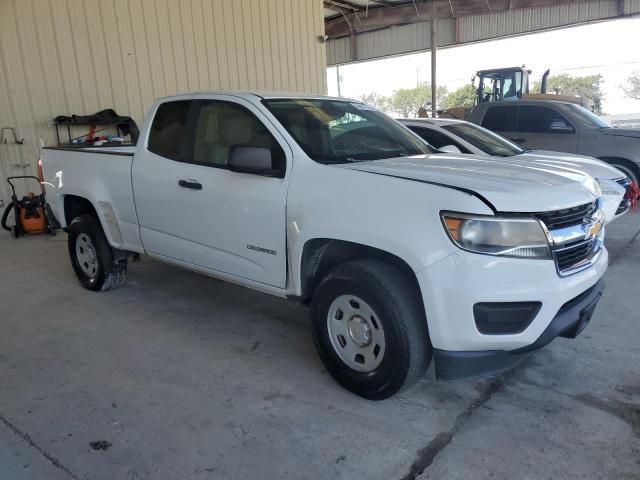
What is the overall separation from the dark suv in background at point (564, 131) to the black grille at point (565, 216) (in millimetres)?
6913

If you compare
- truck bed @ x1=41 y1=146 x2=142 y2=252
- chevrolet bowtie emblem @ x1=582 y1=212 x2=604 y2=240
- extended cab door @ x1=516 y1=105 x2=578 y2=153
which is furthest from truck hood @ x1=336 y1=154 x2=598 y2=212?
extended cab door @ x1=516 y1=105 x2=578 y2=153

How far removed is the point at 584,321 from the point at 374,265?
3.91 feet

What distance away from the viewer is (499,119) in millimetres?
9688

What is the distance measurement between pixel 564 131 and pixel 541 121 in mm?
460

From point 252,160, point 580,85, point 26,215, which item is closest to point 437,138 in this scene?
point 252,160

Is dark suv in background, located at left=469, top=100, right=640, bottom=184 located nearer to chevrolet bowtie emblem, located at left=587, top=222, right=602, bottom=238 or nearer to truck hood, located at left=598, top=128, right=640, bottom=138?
truck hood, located at left=598, top=128, right=640, bottom=138

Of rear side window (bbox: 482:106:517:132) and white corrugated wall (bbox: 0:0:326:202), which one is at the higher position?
white corrugated wall (bbox: 0:0:326:202)

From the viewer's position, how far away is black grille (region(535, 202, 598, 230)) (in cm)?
255

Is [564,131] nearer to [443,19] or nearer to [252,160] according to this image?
[252,160]

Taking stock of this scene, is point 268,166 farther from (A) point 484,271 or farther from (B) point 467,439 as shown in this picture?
(B) point 467,439

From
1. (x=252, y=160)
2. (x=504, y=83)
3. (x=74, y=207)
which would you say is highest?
(x=504, y=83)

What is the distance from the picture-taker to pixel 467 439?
2607 mm

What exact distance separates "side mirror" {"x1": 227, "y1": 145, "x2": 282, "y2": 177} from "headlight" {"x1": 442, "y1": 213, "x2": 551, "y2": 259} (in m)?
1.23

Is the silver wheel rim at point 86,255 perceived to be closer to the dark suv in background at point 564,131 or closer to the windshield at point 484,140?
the windshield at point 484,140
